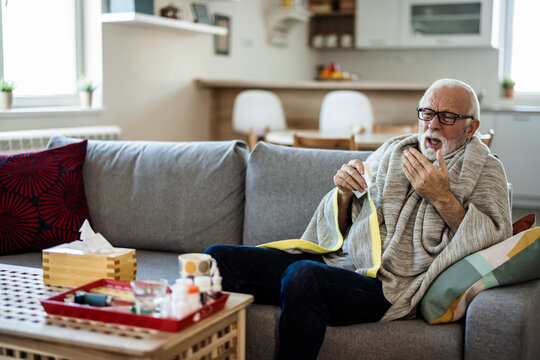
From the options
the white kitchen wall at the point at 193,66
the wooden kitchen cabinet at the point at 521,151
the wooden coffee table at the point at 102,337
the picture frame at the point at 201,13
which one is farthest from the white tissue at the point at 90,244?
the wooden kitchen cabinet at the point at 521,151

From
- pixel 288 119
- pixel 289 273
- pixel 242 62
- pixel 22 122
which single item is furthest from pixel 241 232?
pixel 242 62

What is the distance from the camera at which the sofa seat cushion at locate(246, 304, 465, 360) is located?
5.71 ft

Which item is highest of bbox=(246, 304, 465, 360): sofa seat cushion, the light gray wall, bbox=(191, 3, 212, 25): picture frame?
bbox=(191, 3, 212, 25): picture frame

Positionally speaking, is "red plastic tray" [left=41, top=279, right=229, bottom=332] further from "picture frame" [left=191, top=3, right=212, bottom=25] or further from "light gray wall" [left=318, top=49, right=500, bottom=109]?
"light gray wall" [left=318, top=49, right=500, bottom=109]

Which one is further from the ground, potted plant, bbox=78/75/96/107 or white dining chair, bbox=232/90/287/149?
potted plant, bbox=78/75/96/107

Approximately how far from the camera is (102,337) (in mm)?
1368

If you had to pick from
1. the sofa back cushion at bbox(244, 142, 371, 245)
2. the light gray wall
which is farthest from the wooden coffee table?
the light gray wall

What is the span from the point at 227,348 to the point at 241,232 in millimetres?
880

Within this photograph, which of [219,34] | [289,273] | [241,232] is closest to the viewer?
[289,273]

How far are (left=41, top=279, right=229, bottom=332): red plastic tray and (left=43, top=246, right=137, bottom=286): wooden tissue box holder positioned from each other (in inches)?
7.6

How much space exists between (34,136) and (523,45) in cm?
513

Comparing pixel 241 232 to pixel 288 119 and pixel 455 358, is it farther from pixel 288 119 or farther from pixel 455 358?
pixel 288 119

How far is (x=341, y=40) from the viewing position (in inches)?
286

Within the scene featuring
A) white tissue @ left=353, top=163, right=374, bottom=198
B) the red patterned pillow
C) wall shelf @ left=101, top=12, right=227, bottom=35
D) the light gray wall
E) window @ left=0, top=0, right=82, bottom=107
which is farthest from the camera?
the light gray wall
